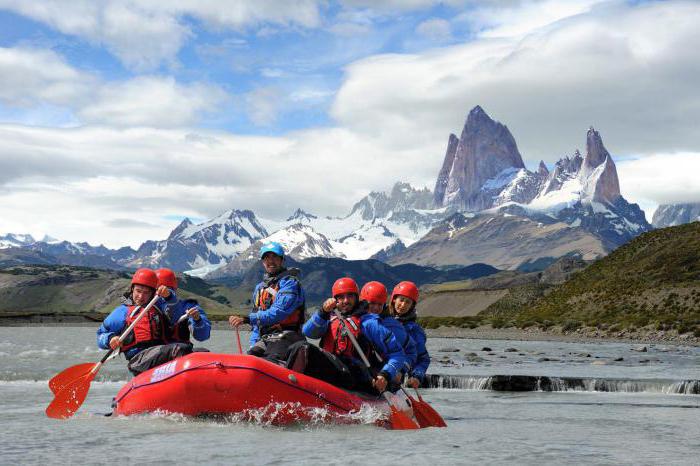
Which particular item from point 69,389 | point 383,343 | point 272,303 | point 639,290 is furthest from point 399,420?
point 639,290

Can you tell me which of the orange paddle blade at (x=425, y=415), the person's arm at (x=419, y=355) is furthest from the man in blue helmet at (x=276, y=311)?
the orange paddle blade at (x=425, y=415)

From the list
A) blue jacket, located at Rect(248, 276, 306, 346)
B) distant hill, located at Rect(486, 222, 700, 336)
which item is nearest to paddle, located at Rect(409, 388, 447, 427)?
blue jacket, located at Rect(248, 276, 306, 346)

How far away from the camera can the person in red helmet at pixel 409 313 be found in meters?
17.8

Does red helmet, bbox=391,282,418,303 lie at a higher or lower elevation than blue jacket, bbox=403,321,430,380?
higher

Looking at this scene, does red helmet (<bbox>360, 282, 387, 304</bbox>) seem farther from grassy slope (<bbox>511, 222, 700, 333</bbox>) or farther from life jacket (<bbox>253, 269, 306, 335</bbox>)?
grassy slope (<bbox>511, 222, 700, 333</bbox>)

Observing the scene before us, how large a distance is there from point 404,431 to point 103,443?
6.25 meters

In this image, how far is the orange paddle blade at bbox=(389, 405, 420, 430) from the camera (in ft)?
56.8

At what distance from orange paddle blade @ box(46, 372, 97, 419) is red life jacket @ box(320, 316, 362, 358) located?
5.53 metres

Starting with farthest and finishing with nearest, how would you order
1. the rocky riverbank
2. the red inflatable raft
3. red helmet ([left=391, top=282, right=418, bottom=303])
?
1. the rocky riverbank
2. red helmet ([left=391, top=282, right=418, bottom=303])
3. the red inflatable raft

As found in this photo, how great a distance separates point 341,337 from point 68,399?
647cm

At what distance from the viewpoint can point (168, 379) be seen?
1553cm

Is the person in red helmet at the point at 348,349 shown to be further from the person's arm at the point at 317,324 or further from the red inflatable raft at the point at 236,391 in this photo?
the red inflatable raft at the point at 236,391

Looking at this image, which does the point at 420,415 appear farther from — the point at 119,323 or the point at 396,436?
the point at 119,323

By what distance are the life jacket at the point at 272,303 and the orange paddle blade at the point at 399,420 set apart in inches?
110
